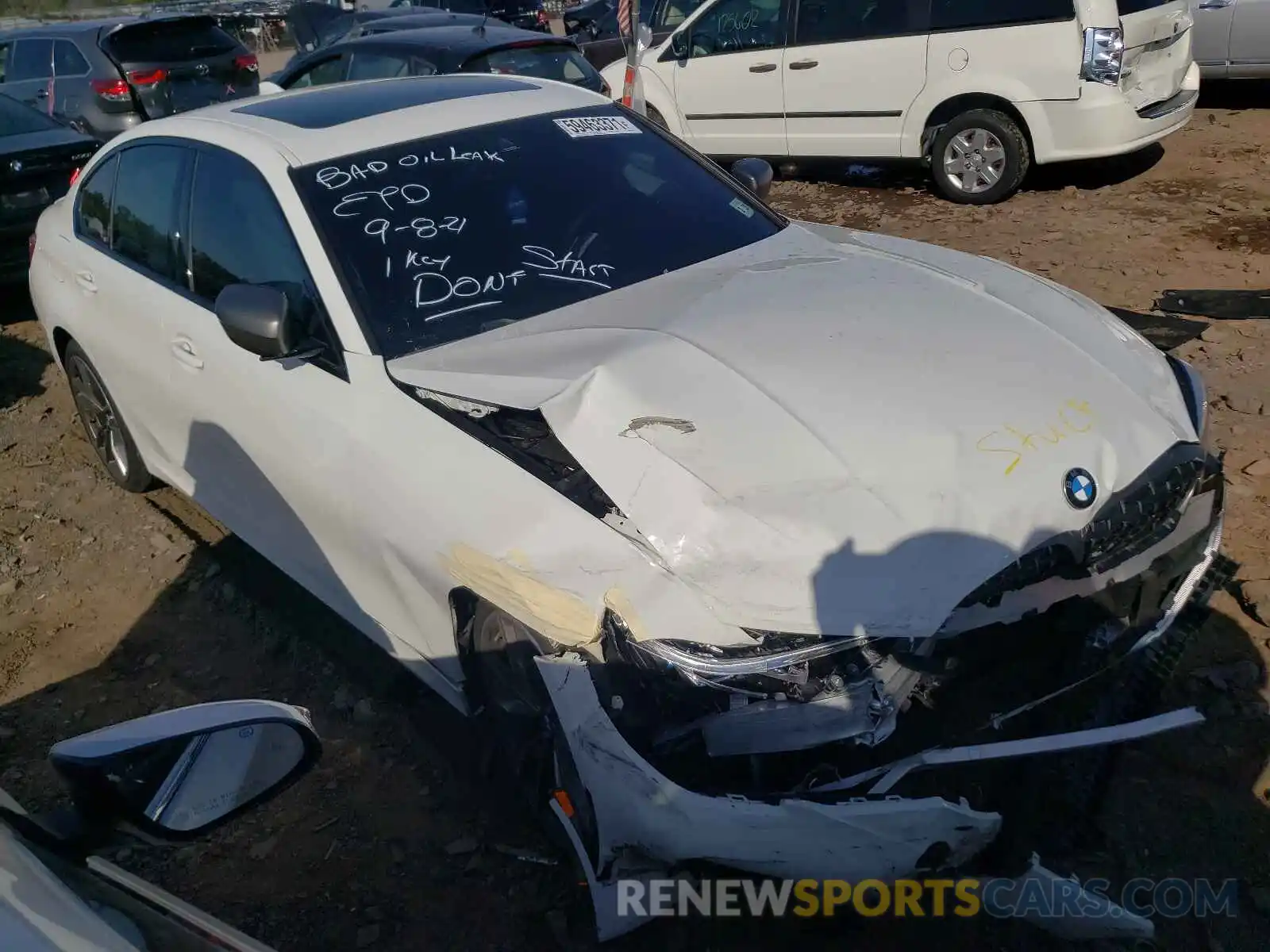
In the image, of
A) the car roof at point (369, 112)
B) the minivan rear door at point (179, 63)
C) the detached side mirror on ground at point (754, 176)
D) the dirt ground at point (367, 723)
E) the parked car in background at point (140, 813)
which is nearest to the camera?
the parked car in background at point (140, 813)

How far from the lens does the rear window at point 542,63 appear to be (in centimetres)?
792

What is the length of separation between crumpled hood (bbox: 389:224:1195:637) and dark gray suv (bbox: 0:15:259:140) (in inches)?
387

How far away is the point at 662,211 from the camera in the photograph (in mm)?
3564

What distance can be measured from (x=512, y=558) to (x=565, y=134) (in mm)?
1842

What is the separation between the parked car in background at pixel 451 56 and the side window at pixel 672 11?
212 cm

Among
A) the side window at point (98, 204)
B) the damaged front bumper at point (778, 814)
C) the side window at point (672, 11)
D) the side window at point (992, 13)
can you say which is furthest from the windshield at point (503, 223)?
the side window at point (672, 11)

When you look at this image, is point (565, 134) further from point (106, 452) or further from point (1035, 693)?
point (106, 452)

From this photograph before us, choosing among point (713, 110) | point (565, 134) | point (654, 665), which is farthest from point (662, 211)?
point (713, 110)

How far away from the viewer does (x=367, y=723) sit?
132 inches

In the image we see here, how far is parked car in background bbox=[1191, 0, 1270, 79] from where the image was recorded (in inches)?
363

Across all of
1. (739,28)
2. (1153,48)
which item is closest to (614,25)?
(739,28)

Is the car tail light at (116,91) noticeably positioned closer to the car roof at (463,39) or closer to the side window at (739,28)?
the car roof at (463,39)

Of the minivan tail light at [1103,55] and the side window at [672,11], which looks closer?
the minivan tail light at [1103,55]

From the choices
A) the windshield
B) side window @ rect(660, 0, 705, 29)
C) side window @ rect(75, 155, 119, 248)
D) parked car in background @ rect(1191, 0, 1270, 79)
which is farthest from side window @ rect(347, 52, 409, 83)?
parked car in background @ rect(1191, 0, 1270, 79)
